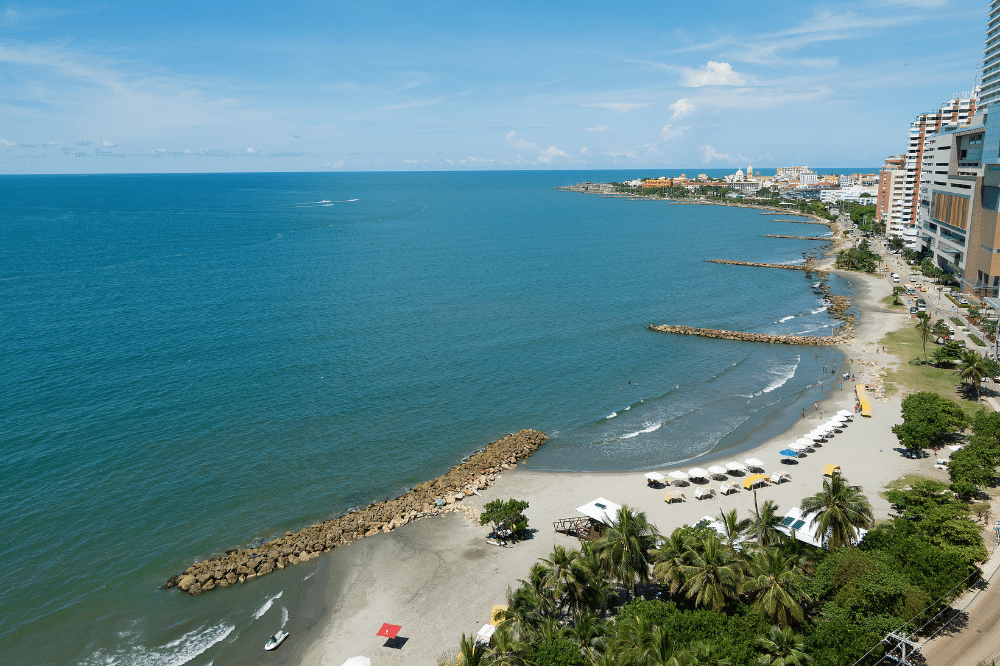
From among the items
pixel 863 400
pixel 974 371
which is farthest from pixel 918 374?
pixel 863 400

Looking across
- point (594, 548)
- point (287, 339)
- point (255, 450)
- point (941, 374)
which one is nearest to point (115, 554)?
point (255, 450)

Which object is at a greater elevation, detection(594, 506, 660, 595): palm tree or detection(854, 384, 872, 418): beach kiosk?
detection(594, 506, 660, 595): palm tree

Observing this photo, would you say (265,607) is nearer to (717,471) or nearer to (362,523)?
(362,523)

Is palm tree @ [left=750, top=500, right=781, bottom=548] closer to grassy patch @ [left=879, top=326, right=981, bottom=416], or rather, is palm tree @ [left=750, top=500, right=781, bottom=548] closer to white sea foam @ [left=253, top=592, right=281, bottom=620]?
white sea foam @ [left=253, top=592, right=281, bottom=620]

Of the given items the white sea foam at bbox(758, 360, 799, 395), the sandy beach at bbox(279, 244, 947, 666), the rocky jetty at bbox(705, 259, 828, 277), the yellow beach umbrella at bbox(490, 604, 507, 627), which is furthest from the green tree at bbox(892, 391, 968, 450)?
the rocky jetty at bbox(705, 259, 828, 277)

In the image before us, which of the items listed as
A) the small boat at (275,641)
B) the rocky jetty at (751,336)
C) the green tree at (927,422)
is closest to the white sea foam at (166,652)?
the small boat at (275,641)

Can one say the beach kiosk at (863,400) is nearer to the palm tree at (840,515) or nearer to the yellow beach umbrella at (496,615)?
the palm tree at (840,515)

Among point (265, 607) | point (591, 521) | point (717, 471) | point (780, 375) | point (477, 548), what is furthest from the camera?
point (780, 375)
